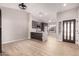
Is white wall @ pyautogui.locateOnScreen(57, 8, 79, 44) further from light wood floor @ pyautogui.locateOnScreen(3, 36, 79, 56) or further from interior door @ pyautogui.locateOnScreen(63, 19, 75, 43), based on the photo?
light wood floor @ pyautogui.locateOnScreen(3, 36, 79, 56)

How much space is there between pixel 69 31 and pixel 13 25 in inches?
195

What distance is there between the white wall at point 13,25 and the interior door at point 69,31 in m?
3.88

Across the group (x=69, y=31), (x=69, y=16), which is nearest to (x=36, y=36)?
(x=69, y=31)

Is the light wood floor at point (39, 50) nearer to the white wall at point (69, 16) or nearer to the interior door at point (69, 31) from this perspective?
the interior door at point (69, 31)

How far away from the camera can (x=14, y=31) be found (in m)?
5.66

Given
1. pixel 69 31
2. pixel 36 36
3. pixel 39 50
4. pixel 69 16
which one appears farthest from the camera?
pixel 36 36

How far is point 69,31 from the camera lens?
5688 mm

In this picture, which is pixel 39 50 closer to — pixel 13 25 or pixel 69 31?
pixel 13 25

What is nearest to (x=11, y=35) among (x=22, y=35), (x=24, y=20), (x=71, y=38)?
(x=22, y=35)

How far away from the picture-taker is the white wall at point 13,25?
495 cm

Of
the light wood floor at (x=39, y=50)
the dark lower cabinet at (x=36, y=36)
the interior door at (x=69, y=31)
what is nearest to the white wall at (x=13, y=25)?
the dark lower cabinet at (x=36, y=36)

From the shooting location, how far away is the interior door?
17.7 feet

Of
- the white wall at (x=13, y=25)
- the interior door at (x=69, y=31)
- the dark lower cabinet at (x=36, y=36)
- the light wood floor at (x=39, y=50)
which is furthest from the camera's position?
the dark lower cabinet at (x=36, y=36)

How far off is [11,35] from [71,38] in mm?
5129
